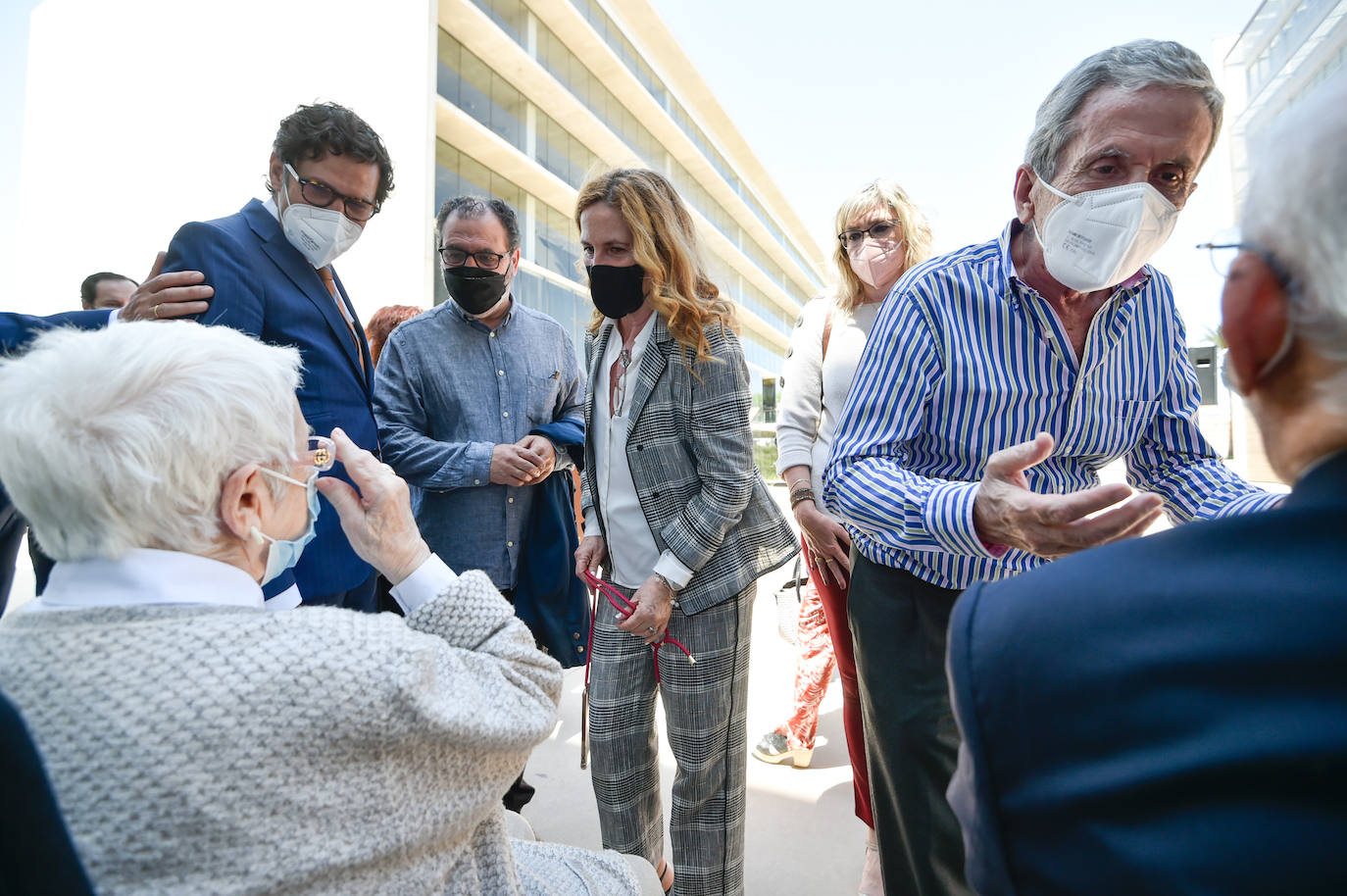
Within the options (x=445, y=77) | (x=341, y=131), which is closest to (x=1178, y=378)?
(x=341, y=131)

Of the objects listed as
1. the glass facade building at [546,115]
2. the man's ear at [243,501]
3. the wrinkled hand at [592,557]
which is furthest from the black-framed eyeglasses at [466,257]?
the glass facade building at [546,115]

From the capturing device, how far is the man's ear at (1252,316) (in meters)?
0.55

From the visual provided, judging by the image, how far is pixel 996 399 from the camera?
4.42 ft

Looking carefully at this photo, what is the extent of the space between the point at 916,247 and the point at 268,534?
2216 mm

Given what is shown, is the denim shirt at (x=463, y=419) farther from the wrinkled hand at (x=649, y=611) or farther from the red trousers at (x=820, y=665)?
the red trousers at (x=820, y=665)

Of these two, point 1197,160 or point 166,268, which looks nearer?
point 1197,160

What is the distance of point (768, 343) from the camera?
40.5 metres

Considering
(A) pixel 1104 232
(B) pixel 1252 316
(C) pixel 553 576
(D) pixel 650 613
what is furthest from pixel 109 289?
(B) pixel 1252 316

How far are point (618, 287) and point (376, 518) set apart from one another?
41.4 inches

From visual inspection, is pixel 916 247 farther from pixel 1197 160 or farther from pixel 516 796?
pixel 516 796

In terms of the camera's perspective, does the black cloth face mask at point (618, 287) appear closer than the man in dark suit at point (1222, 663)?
Answer: No

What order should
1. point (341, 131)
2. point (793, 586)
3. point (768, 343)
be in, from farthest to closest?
point (768, 343), point (793, 586), point (341, 131)

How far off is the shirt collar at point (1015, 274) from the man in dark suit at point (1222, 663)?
0.82 metres

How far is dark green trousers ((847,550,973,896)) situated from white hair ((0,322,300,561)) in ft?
4.05
